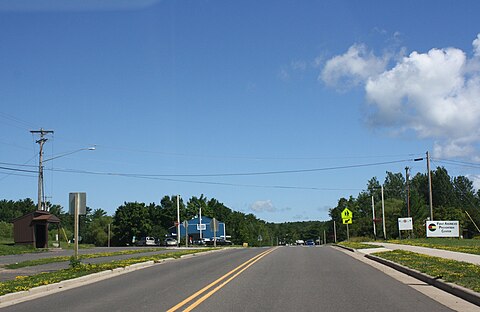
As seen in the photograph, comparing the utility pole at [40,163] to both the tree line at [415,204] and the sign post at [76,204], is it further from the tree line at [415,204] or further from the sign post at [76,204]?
the tree line at [415,204]

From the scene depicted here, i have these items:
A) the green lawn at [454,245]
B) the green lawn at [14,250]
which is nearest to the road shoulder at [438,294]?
the green lawn at [454,245]

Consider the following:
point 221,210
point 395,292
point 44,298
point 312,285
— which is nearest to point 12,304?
point 44,298

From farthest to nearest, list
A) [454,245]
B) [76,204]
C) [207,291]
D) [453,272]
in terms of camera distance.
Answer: [454,245] < [76,204] < [453,272] < [207,291]

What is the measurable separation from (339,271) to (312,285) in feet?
15.9

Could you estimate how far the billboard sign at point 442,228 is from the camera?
5447 centimetres

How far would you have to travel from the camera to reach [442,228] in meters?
54.8

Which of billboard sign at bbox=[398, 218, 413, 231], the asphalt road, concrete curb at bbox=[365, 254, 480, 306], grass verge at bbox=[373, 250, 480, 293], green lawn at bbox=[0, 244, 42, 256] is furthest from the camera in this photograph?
billboard sign at bbox=[398, 218, 413, 231]

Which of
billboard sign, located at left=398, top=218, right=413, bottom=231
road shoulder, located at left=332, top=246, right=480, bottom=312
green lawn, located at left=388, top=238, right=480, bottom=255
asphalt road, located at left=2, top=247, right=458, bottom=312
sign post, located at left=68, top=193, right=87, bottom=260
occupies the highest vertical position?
sign post, located at left=68, top=193, right=87, bottom=260

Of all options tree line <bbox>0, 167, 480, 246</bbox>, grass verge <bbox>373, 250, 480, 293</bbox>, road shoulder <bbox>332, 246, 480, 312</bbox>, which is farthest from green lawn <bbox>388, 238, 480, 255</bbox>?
tree line <bbox>0, 167, 480, 246</bbox>

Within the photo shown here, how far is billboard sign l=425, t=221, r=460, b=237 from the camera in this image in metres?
54.5

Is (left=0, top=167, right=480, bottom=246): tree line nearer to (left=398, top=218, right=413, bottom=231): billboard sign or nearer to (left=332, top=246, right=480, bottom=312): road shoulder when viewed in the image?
(left=398, top=218, right=413, bottom=231): billboard sign

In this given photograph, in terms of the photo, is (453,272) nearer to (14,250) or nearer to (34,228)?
(14,250)

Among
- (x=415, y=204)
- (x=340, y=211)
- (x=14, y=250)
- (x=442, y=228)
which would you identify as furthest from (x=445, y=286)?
(x=340, y=211)

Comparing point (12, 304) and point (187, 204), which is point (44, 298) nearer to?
point (12, 304)
